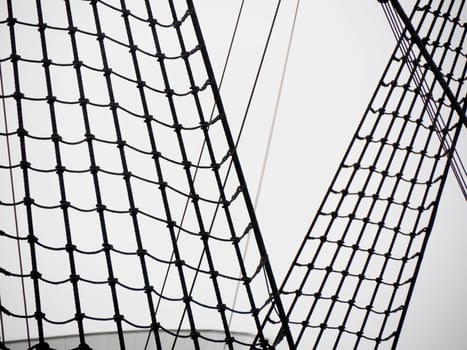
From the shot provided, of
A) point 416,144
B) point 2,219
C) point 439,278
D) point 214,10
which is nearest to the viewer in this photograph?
point 439,278

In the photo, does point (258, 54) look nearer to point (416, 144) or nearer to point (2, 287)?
point (416, 144)

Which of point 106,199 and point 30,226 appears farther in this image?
point 106,199

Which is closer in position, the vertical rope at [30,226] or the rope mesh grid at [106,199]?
the vertical rope at [30,226]

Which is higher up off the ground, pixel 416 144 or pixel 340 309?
pixel 416 144

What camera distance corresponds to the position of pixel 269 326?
4.20m

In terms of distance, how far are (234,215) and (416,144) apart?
5.43ft

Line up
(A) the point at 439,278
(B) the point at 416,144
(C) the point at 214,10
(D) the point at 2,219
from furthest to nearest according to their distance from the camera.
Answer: (C) the point at 214,10, (D) the point at 2,219, (B) the point at 416,144, (A) the point at 439,278

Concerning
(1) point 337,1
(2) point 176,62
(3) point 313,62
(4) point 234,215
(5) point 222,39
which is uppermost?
(1) point 337,1

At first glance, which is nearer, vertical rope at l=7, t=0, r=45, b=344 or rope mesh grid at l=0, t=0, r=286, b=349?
vertical rope at l=7, t=0, r=45, b=344

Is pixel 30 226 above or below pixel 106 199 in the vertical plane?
below

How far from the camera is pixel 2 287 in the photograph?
161 inches

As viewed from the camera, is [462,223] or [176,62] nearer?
[462,223]

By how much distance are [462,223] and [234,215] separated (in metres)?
1.85

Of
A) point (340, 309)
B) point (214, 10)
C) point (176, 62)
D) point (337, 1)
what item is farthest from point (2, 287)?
point (337, 1)
